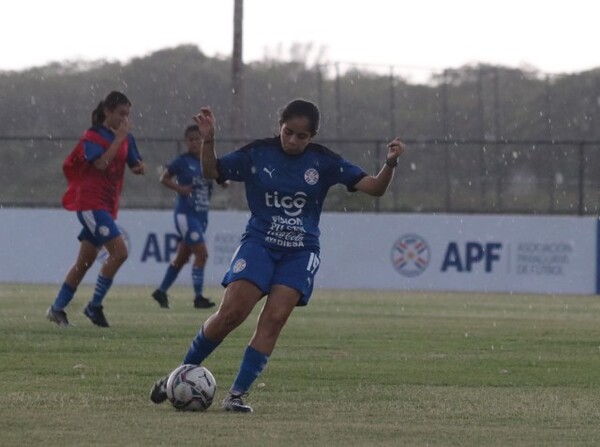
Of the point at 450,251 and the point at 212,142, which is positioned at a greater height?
the point at 212,142

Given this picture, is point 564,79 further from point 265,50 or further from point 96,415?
point 96,415

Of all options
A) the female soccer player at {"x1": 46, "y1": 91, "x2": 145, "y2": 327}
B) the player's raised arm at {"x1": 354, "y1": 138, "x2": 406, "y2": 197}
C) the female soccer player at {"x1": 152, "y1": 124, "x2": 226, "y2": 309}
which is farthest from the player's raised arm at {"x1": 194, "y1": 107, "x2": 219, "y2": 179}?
the female soccer player at {"x1": 152, "y1": 124, "x2": 226, "y2": 309}

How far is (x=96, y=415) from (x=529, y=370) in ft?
13.2

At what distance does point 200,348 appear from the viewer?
8.77 metres

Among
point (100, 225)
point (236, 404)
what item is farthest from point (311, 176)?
point (100, 225)

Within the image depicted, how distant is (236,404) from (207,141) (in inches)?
56.9

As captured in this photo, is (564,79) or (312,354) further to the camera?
(564,79)

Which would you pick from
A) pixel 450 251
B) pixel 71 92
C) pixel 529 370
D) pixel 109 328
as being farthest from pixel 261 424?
pixel 71 92

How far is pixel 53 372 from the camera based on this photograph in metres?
10.5

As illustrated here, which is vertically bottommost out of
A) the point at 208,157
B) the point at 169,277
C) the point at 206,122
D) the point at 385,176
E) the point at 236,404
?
the point at 169,277

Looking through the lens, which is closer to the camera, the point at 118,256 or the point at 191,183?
the point at 118,256

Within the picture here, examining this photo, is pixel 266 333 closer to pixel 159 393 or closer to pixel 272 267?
pixel 272 267

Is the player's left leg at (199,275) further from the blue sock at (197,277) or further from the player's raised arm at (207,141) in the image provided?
the player's raised arm at (207,141)

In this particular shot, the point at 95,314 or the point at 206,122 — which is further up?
the point at 206,122
